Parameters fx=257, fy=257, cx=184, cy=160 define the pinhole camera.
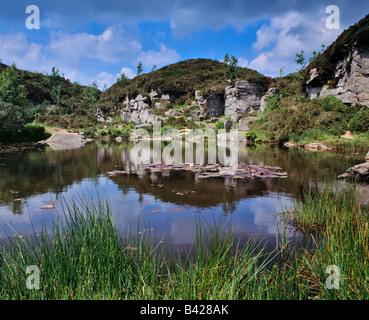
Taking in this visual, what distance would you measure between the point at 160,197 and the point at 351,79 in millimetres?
26263

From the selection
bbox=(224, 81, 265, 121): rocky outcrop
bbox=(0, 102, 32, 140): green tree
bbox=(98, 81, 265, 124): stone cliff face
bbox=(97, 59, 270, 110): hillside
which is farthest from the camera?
bbox=(97, 59, 270, 110): hillside

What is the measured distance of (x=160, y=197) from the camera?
6.43 m

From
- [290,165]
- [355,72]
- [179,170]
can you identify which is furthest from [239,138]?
[179,170]

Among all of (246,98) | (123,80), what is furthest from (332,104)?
(123,80)

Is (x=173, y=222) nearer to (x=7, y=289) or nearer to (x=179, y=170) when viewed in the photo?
(x=7, y=289)

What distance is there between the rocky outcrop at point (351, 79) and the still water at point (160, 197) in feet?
56.8

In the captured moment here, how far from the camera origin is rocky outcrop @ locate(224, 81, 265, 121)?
38781mm

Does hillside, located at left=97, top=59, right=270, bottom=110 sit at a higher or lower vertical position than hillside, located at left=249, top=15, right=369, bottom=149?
higher

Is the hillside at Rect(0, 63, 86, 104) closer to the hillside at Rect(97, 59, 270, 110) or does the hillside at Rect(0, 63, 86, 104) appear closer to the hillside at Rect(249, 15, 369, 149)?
the hillside at Rect(97, 59, 270, 110)

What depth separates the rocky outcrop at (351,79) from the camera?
2364 cm

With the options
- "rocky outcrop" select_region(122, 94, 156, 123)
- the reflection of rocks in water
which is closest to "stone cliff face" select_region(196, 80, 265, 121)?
"rocky outcrop" select_region(122, 94, 156, 123)

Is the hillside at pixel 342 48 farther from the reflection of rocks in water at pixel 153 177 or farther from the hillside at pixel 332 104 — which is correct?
the reflection of rocks in water at pixel 153 177

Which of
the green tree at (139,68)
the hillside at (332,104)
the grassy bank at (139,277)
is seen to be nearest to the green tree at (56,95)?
the green tree at (139,68)

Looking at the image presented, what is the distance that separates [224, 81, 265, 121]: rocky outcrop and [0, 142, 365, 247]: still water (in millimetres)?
29789
